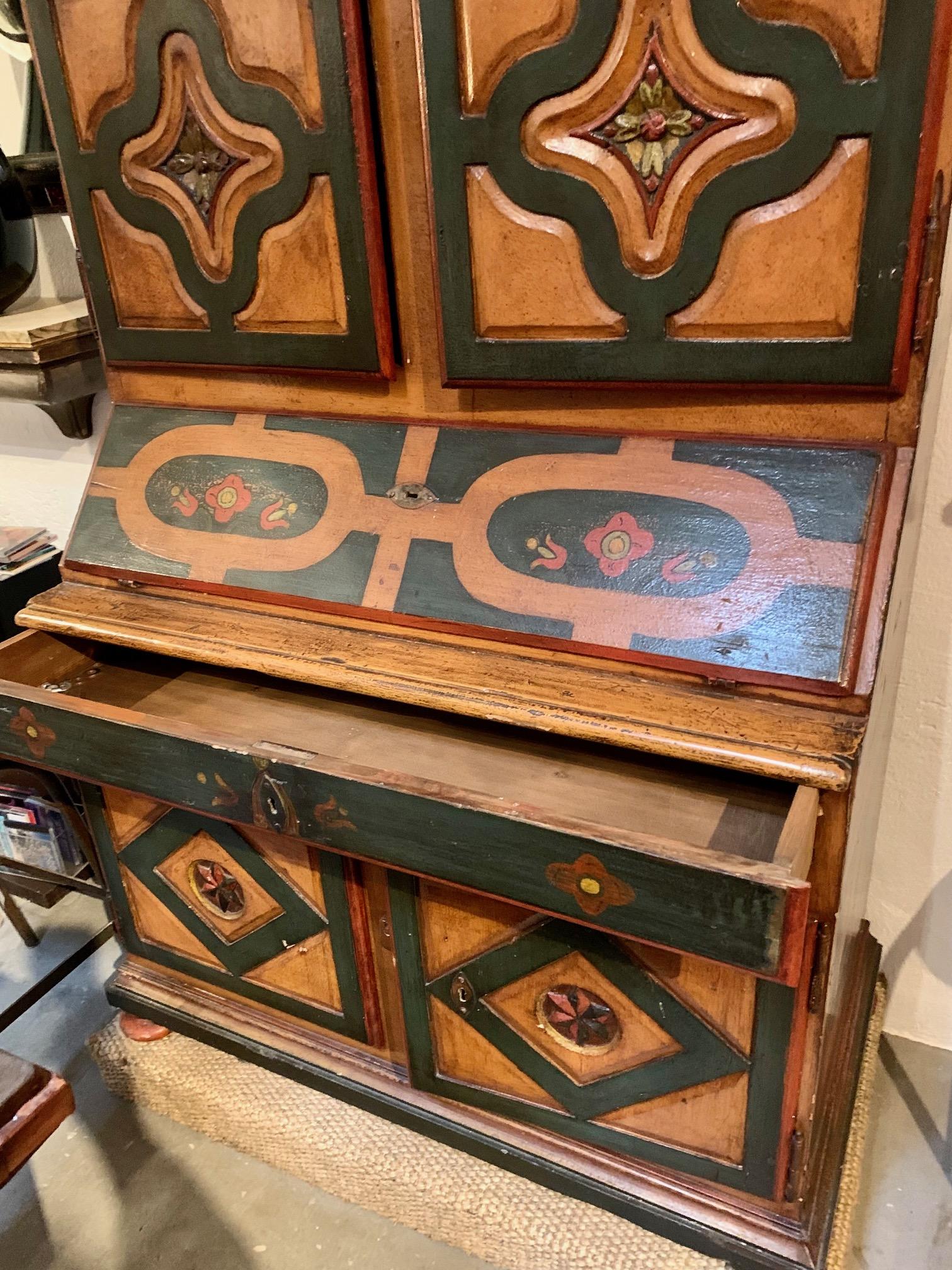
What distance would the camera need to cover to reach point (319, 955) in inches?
61.9

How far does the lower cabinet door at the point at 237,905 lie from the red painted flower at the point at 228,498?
19.5 inches

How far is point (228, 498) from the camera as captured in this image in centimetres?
155

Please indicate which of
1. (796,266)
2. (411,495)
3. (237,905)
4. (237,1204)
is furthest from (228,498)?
(237,1204)

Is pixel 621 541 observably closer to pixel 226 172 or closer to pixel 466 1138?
pixel 226 172

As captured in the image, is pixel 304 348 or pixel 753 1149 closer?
pixel 753 1149

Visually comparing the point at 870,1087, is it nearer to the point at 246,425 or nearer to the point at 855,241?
the point at 855,241

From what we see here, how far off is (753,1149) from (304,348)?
1346 millimetres

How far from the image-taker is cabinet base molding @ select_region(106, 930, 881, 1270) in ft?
4.39

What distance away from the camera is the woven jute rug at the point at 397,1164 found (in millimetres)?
1473

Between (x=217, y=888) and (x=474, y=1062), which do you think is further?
(x=217, y=888)

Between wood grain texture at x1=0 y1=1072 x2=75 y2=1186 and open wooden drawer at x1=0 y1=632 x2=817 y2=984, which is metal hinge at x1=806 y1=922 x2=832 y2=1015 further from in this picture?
wood grain texture at x1=0 y1=1072 x2=75 y2=1186

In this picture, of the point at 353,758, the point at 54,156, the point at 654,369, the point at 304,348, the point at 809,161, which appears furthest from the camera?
the point at 54,156

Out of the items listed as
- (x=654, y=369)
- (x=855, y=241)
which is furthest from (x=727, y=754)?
(x=855, y=241)

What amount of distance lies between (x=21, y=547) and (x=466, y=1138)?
1714 millimetres
